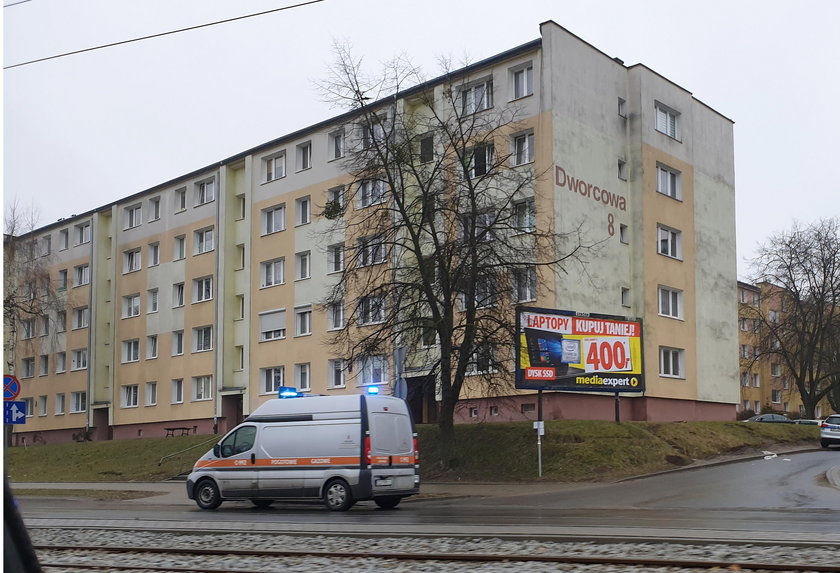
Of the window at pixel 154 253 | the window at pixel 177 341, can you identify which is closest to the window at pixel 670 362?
the window at pixel 177 341

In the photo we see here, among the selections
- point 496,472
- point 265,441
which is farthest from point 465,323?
point 265,441

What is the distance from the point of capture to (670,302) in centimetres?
4078

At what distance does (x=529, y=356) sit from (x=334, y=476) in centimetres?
1114

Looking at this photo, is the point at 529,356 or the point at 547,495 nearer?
the point at 547,495

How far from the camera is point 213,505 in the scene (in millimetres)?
21016

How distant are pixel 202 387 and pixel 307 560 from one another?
40.7 m

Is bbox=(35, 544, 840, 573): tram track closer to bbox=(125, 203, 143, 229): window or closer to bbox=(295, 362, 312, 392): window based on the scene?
bbox=(295, 362, 312, 392): window

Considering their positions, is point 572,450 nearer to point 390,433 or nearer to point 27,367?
point 390,433

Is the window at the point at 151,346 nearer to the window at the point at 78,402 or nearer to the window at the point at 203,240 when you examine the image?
the window at the point at 203,240

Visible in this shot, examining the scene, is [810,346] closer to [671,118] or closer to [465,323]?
[671,118]

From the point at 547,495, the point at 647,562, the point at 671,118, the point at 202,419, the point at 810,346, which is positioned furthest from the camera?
the point at 810,346

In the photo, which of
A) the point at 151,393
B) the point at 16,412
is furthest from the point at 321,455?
the point at 151,393

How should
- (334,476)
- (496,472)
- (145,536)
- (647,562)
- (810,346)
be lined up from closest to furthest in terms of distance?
(647,562) < (145,536) < (334,476) < (496,472) < (810,346)

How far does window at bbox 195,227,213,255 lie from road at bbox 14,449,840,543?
25.7 m
